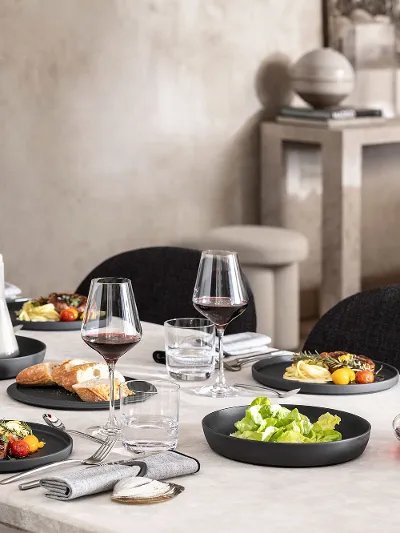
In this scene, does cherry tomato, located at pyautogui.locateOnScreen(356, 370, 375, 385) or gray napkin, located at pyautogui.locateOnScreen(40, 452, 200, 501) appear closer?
gray napkin, located at pyautogui.locateOnScreen(40, 452, 200, 501)

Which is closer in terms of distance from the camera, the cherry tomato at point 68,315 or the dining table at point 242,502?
the dining table at point 242,502

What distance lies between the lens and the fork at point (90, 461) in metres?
1.25

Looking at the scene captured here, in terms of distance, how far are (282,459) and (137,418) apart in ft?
0.66

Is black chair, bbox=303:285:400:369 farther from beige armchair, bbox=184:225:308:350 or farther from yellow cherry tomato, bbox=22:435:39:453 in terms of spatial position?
beige armchair, bbox=184:225:308:350

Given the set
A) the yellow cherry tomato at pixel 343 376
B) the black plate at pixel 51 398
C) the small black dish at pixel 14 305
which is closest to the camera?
the black plate at pixel 51 398

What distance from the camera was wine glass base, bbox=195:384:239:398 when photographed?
166 centimetres

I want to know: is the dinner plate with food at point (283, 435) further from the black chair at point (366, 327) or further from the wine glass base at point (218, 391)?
the black chair at point (366, 327)

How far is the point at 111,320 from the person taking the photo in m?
1.42

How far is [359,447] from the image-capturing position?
1.32 metres

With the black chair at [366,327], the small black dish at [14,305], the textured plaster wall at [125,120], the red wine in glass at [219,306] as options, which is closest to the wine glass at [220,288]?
the red wine in glass at [219,306]

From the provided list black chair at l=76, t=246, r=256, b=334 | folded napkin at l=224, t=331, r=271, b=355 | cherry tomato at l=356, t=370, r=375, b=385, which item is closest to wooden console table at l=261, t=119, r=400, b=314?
black chair at l=76, t=246, r=256, b=334

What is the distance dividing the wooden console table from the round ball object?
159 mm

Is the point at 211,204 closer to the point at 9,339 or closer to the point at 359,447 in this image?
the point at 9,339

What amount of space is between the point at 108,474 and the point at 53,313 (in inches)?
40.5
